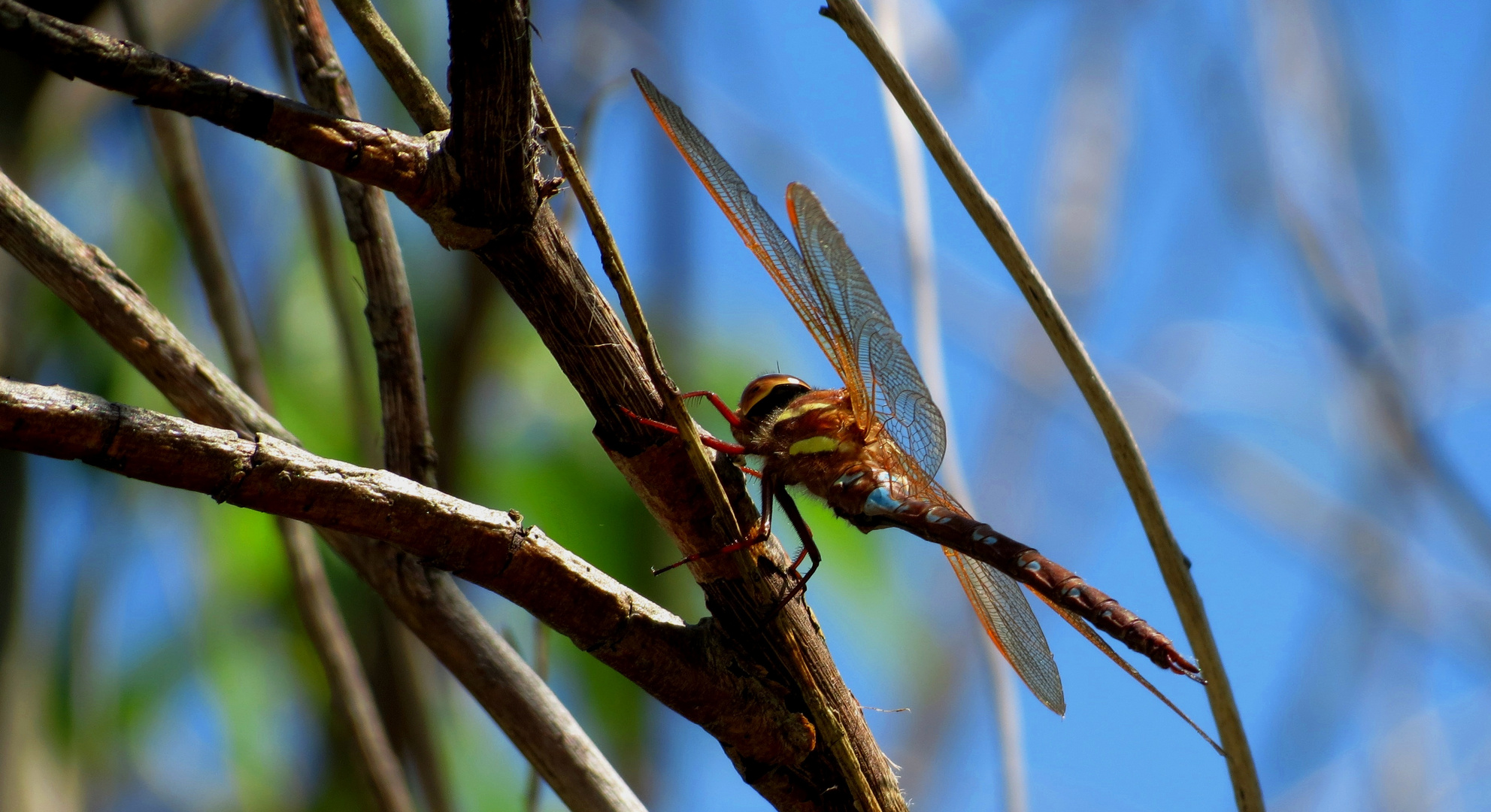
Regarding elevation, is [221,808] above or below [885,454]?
below

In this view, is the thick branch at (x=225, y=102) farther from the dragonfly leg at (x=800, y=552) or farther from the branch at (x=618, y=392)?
the dragonfly leg at (x=800, y=552)

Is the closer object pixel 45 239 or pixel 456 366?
pixel 45 239

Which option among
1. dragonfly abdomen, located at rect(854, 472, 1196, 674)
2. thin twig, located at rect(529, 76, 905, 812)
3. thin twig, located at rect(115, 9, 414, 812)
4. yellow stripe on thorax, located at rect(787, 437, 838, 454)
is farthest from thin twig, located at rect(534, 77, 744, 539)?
thin twig, located at rect(115, 9, 414, 812)

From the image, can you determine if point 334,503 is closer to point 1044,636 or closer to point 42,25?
point 42,25

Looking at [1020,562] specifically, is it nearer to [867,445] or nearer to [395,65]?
[867,445]

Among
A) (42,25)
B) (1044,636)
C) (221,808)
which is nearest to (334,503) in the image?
(42,25)

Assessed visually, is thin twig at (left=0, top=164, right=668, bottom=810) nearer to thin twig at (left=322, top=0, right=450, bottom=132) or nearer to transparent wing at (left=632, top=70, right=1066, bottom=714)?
thin twig at (left=322, top=0, right=450, bottom=132)

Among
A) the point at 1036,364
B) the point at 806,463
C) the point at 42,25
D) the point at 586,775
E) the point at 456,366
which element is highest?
the point at 1036,364
